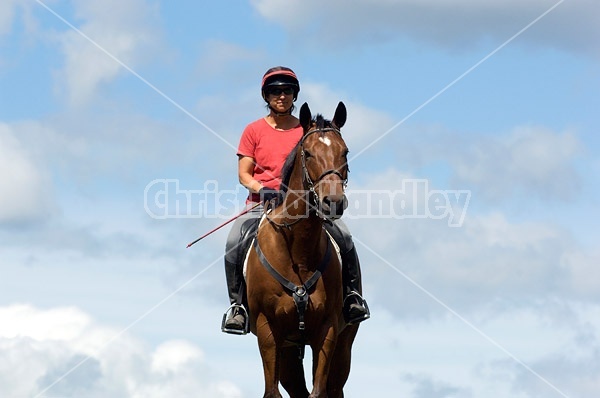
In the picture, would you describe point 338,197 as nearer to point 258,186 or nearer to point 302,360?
point 258,186

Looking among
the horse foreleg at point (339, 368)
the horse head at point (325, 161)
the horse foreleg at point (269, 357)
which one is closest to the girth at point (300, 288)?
the horse foreleg at point (269, 357)

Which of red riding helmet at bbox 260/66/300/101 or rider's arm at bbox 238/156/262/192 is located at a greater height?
red riding helmet at bbox 260/66/300/101

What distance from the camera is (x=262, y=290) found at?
56.4 feet

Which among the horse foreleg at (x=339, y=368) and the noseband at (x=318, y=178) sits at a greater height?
the noseband at (x=318, y=178)

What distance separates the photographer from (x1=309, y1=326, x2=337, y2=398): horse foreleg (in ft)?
55.6

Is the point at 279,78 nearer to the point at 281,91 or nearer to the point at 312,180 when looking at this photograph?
the point at 281,91

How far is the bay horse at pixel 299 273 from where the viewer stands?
16.5 metres

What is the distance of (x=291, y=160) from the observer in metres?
16.8

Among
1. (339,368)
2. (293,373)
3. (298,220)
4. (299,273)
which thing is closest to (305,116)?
(298,220)

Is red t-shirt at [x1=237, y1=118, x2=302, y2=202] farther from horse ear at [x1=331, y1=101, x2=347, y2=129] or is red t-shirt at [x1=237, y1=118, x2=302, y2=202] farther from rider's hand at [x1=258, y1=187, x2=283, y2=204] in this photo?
horse ear at [x1=331, y1=101, x2=347, y2=129]

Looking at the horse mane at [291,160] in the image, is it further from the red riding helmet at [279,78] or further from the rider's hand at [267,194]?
the red riding helmet at [279,78]

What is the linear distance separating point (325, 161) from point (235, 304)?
3.48m

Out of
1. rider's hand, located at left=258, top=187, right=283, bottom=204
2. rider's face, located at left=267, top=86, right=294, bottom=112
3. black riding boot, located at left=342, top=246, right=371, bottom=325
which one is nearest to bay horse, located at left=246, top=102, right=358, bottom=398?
rider's hand, located at left=258, top=187, right=283, bottom=204

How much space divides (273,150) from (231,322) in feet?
9.37
